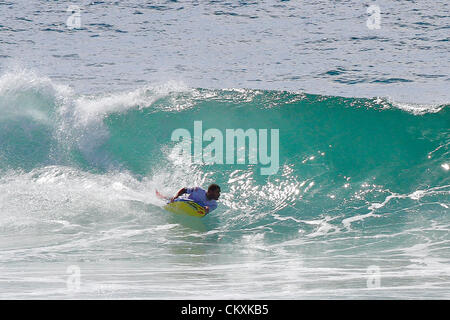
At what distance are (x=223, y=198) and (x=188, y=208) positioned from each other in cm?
124

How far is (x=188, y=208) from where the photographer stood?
30.3ft

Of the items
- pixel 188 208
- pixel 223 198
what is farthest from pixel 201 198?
pixel 223 198

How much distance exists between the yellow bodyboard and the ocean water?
15cm

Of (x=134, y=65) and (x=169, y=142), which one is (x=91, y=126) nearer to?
(x=169, y=142)

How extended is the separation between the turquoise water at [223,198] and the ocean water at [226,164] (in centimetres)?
4

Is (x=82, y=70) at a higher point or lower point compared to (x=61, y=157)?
higher

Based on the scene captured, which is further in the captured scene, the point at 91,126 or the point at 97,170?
the point at 91,126

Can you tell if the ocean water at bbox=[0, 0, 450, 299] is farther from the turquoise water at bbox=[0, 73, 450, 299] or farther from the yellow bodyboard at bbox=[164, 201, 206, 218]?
the yellow bodyboard at bbox=[164, 201, 206, 218]

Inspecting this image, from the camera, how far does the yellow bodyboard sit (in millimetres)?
9195

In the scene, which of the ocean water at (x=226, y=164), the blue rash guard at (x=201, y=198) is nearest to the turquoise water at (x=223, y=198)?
the ocean water at (x=226, y=164)
